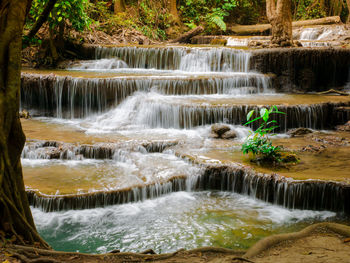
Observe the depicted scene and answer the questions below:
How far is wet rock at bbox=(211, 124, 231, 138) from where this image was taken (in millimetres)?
7969

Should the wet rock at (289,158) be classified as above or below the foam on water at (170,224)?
above

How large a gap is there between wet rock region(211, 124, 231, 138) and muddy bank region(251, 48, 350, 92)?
4395 millimetres

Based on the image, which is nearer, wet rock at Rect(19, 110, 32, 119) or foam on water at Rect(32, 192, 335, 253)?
foam on water at Rect(32, 192, 335, 253)

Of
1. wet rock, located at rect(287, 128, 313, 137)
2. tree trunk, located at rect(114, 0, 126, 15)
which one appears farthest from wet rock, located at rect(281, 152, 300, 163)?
tree trunk, located at rect(114, 0, 126, 15)

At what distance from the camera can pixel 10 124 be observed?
2.95 meters

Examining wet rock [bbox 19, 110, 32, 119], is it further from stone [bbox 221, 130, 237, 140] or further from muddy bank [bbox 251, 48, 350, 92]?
muddy bank [bbox 251, 48, 350, 92]

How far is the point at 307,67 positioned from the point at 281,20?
2102 mm

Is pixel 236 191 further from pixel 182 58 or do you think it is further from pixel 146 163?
pixel 182 58

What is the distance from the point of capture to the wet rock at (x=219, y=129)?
7969 mm

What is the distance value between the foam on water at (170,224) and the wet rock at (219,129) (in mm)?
2419

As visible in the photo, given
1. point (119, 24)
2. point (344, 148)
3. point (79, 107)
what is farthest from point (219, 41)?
point (344, 148)

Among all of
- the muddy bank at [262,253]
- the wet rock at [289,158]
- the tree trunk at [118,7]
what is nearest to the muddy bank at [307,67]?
the wet rock at [289,158]

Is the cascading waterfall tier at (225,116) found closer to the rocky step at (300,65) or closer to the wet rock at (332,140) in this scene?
the wet rock at (332,140)

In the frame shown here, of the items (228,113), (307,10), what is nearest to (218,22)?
(307,10)
